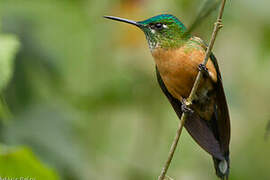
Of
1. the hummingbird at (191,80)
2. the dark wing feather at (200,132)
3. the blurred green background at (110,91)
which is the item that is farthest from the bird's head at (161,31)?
the blurred green background at (110,91)

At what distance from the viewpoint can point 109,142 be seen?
5141 mm

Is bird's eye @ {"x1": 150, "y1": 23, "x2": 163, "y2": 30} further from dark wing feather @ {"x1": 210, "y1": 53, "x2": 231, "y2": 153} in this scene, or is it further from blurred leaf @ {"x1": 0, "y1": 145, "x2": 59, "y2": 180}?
blurred leaf @ {"x1": 0, "y1": 145, "x2": 59, "y2": 180}

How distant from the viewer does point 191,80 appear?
3.10 m

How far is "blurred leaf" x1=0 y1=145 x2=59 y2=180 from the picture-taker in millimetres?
2279

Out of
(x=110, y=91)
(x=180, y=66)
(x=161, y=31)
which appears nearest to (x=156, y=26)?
(x=161, y=31)

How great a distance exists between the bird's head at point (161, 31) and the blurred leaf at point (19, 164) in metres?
1.25

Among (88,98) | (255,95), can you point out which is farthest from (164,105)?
(255,95)

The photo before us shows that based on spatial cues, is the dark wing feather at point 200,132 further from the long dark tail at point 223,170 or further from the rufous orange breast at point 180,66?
the rufous orange breast at point 180,66

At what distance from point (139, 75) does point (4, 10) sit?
136 cm

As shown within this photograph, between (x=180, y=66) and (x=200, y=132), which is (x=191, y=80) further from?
(x=200, y=132)

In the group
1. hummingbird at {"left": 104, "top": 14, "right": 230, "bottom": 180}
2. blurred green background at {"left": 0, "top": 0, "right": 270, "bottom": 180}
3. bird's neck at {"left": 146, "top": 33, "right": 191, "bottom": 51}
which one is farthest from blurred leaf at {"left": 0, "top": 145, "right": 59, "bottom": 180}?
bird's neck at {"left": 146, "top": 33, "right": 191, "bottom": 51}

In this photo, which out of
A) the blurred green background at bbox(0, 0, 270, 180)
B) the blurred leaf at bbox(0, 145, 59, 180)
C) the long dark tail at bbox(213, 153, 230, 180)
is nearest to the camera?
the blurred leaf at bbox(0, 145, 59, 180)

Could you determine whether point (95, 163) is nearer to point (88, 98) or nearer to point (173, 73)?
point (88, 98)

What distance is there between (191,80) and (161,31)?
0.42 m
